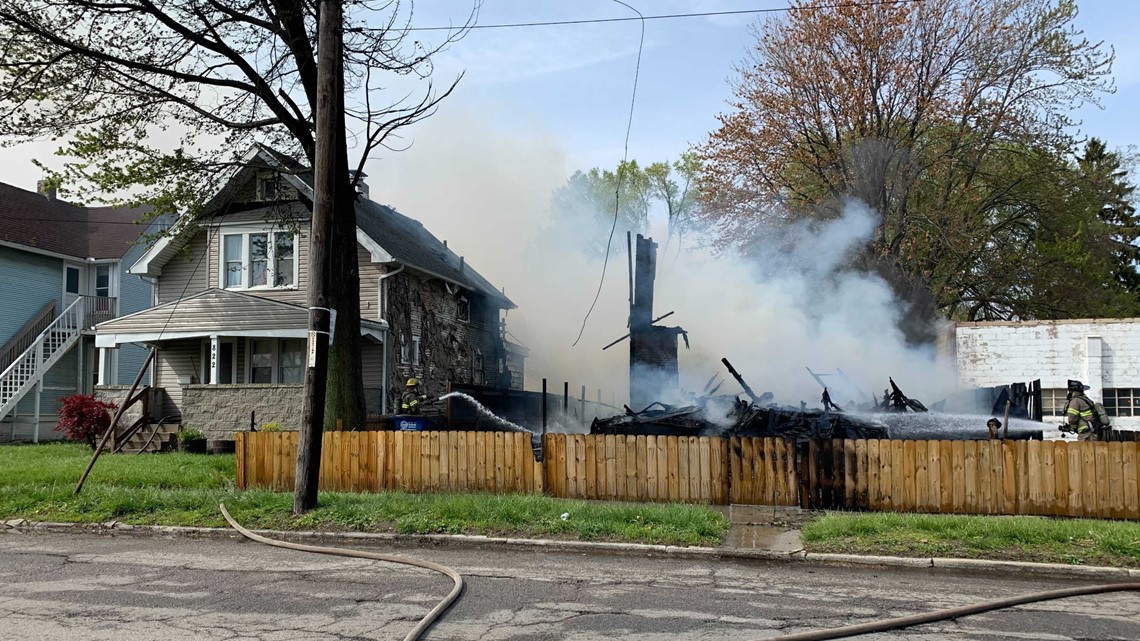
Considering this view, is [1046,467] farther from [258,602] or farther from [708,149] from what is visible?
[708,149]

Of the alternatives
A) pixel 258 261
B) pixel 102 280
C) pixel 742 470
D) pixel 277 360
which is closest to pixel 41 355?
pixel 102 280

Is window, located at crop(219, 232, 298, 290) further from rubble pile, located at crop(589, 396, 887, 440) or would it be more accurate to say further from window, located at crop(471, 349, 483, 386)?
rubble pile, located at crop(589, 396, 887, 440)

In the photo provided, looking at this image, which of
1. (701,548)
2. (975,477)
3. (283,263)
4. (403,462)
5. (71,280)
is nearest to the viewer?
(701,548)

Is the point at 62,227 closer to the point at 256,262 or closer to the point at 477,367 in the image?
the point at 256,262

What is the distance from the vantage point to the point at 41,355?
2694 centimetres

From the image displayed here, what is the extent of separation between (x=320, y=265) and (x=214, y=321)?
1173cm

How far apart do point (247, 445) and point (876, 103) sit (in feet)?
73.1

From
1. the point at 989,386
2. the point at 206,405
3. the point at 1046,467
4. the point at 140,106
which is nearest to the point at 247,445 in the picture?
the point at 140,106

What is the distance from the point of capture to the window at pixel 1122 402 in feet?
68.1

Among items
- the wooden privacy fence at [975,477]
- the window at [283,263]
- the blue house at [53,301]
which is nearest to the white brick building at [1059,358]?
the wooden privacy fence at [975,477]

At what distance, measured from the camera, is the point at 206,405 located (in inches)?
809

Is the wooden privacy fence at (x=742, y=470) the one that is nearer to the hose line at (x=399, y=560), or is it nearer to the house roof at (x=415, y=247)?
the hose line at (x=399, y=560)

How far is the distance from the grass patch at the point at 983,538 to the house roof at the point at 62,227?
24.5 meters

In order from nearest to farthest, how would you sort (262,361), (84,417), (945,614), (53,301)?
(945,614) → (84,417) → (262,361) → (53,301)
